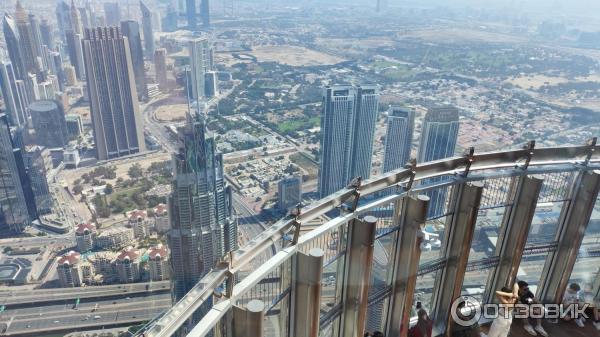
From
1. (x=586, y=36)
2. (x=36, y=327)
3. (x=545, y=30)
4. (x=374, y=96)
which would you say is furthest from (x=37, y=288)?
(x=545, y=30)

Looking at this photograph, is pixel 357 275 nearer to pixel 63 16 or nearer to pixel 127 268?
pixel 127 268

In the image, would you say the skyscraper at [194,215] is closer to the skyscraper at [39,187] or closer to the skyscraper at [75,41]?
the skyscraper at [39,187]

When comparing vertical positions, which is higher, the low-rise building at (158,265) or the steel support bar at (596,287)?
the steel support bar at (596,287)

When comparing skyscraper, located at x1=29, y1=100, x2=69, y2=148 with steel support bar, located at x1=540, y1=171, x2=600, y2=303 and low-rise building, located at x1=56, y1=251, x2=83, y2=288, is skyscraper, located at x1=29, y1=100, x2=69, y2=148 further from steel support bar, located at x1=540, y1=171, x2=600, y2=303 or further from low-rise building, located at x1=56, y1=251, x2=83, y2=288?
steel support bar, located at x1=540, y1=171, x2=600, y2=303

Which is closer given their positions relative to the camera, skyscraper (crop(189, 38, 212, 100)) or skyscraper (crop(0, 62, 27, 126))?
skyscraper (crop(0, 62, 27, 126))

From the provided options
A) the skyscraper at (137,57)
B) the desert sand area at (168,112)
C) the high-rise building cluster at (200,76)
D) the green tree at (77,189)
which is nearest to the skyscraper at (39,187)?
the green tree at (77,189)

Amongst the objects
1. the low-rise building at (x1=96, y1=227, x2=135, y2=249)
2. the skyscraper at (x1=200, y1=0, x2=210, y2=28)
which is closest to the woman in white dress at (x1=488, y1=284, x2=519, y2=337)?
the low-rise building at (x1=96, y1=227, x2=135, y2=249)
